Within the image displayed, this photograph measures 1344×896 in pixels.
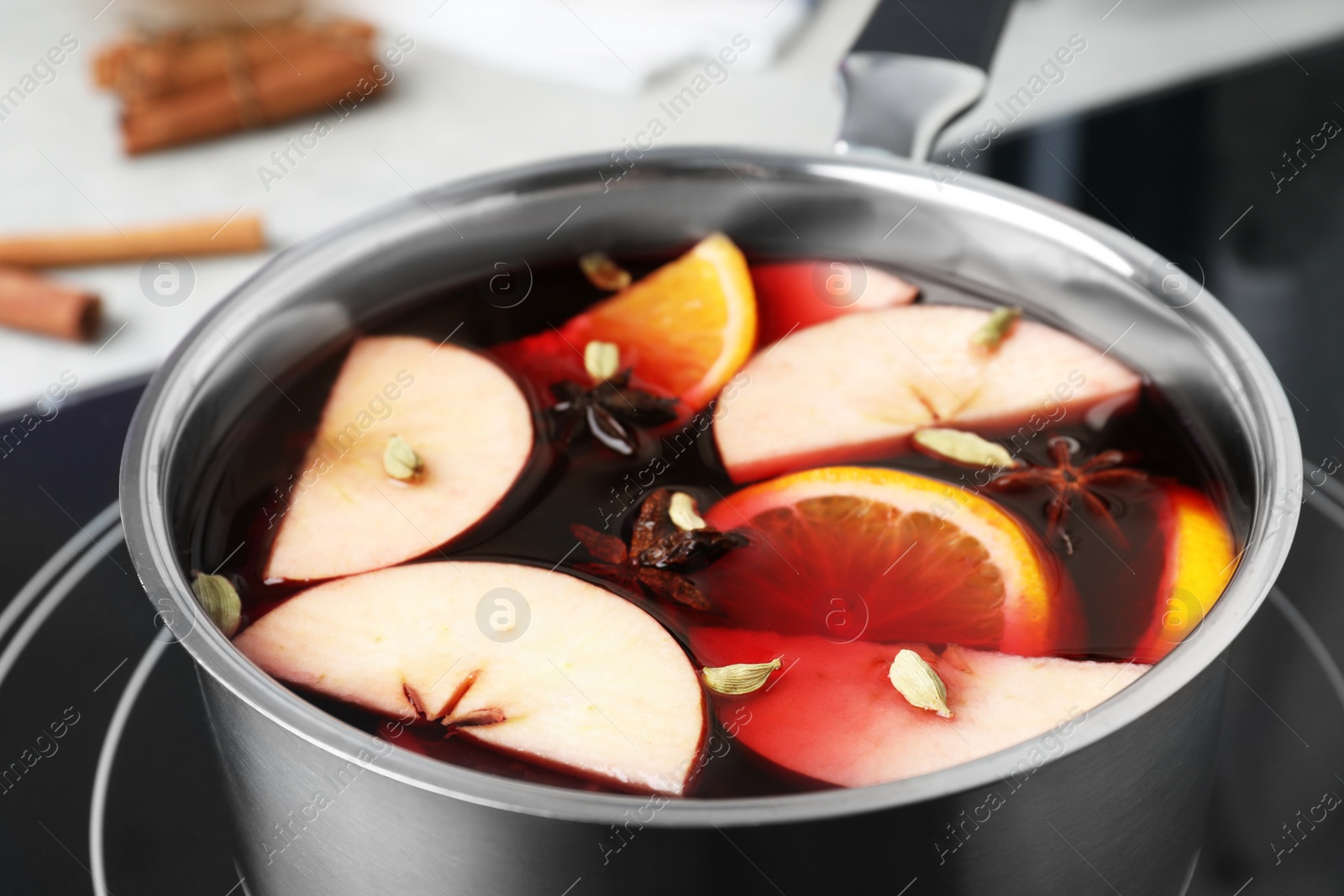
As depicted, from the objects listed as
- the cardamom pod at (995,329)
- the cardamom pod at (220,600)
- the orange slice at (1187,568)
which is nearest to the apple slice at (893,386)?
the cardamom pod at (995,329)

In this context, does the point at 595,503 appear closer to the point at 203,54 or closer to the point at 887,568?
the point at 887,568

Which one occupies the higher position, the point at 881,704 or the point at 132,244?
the point at 881,704

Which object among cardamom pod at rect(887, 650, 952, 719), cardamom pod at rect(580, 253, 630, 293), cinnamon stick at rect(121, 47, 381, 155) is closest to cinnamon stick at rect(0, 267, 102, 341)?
cinnamon stick at rect(121, 47, 381, 155)

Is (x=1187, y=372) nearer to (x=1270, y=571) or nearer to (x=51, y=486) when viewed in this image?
(x=1270, y=571)

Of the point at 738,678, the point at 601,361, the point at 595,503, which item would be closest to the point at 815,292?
the point at 601,361

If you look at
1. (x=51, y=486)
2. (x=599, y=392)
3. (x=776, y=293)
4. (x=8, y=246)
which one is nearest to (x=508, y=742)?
(x=599, y=392)

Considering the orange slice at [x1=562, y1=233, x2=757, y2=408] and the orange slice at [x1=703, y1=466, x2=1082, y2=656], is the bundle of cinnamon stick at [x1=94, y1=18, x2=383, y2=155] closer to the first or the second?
the orange slice at [x1=562, y1=233, x2=757, y2=408]

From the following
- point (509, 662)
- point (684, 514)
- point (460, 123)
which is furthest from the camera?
point (460, 123)
